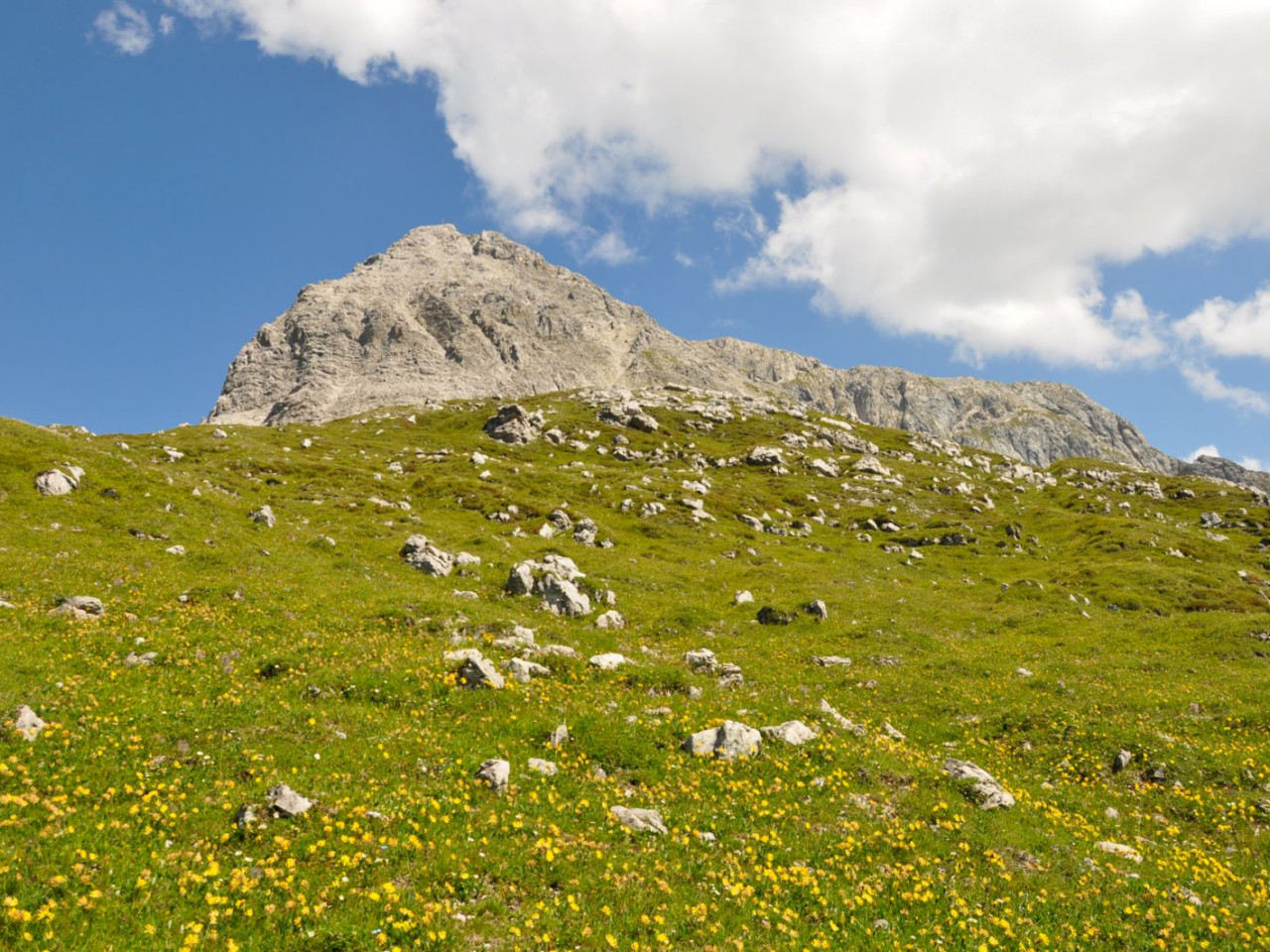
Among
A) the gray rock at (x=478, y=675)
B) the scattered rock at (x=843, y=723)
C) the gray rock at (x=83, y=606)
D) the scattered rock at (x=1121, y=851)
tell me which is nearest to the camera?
the scattered rock at (x=1121, y=851)

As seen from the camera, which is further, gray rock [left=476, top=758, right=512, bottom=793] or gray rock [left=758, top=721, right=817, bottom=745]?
gray rock [left=758, top=721, right=817, bottom=745]

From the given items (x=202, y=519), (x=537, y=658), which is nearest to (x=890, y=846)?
(x=537, y=658)

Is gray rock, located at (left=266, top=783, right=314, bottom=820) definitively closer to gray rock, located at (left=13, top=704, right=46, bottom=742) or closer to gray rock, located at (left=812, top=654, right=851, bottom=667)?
gray rock, located at (left=13, top=704, right=46, bottom=742)

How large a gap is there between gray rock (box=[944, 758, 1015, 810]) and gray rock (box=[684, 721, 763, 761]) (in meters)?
5.70

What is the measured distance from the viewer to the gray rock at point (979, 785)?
16.7m

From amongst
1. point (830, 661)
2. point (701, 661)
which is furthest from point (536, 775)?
point (830, 661)

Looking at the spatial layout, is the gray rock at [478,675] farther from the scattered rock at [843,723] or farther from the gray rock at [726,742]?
the scattered rock at [843,723]

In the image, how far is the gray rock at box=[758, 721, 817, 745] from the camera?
59.4ft

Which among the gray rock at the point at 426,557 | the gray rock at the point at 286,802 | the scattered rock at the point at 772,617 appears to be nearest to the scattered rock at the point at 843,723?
the gray rock at the point at 286,802

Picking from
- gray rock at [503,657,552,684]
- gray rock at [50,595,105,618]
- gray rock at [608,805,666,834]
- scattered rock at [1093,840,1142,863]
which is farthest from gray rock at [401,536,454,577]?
scattered rock at [1093,840,1142,863]

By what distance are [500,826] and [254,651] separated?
12153mm

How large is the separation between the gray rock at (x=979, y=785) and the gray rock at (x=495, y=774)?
12260 millimetres

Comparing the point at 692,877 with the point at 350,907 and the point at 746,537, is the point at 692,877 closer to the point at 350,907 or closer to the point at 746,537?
the point at 350,907

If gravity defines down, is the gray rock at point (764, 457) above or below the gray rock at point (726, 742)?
above
